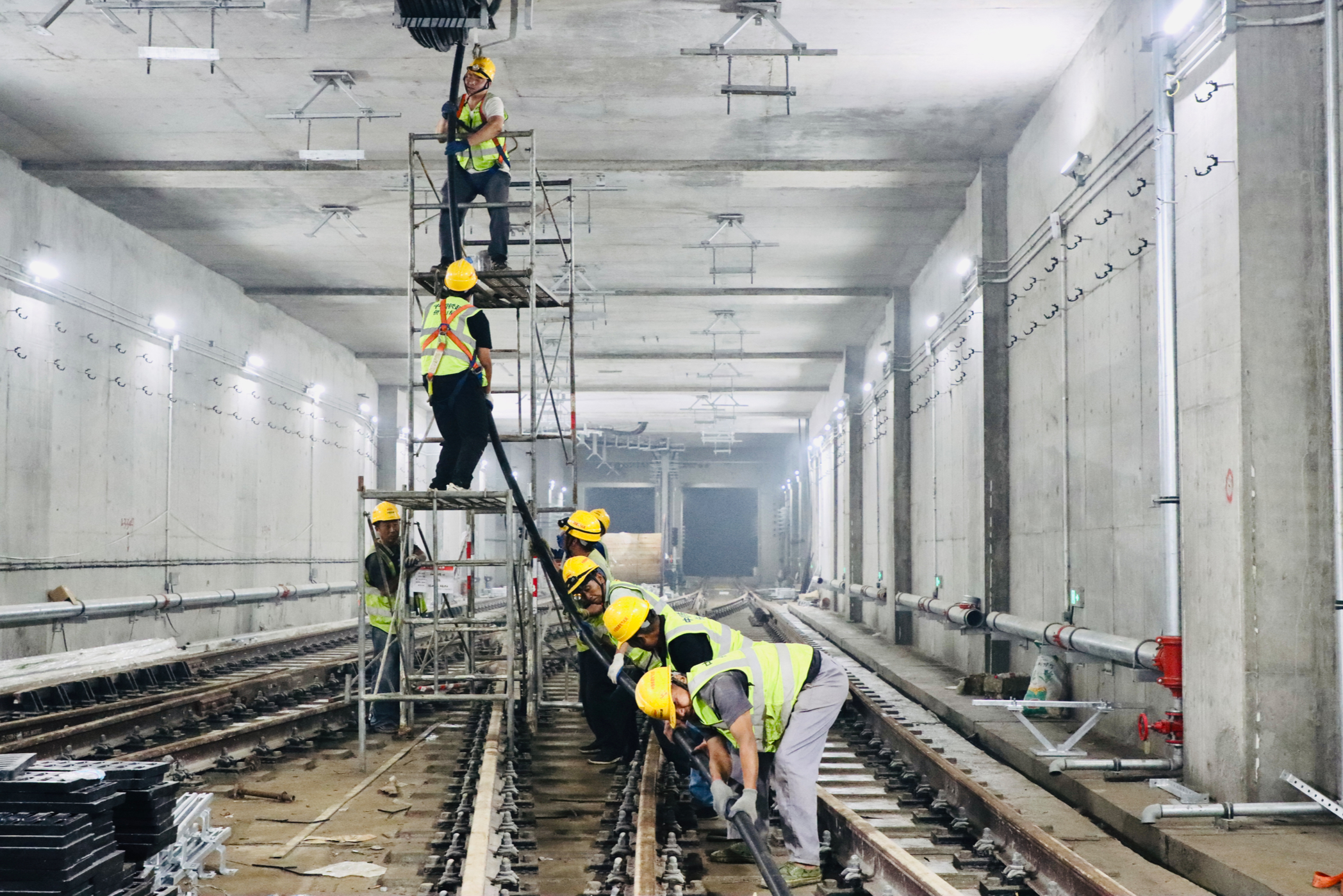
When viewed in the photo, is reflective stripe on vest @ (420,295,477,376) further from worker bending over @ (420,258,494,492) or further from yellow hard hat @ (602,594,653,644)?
yellow hard hat @ (602,594,653,644)

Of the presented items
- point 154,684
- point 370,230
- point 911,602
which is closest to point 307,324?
point 370,230

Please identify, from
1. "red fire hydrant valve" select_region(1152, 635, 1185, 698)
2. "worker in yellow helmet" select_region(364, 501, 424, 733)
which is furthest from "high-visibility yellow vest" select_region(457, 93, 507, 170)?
"red fire hydrant valve" select_region(1152, 635, 1185, 698)

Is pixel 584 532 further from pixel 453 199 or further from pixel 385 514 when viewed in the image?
pixel 453 199

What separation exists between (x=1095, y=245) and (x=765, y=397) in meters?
24.5

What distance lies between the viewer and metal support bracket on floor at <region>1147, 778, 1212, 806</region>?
637cm

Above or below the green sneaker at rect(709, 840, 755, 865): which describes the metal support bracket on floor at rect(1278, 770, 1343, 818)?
above

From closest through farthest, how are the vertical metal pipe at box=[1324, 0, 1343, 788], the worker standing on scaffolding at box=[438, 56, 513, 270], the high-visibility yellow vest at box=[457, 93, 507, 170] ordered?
the vertical metal pipe at box=[1324, 0, 1343, 788] < the worker standing on scaffolding at box=[438, 56, 513, 270] < the high-visibility yellow vest at box=[457, 93, 507, 170]

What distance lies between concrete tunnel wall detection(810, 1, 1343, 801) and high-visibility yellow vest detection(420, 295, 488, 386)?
476 cm

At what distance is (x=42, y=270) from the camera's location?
1357 centimetres

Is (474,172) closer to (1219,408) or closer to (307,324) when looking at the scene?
(1219,408)

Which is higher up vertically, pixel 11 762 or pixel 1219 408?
pixel 1219 408

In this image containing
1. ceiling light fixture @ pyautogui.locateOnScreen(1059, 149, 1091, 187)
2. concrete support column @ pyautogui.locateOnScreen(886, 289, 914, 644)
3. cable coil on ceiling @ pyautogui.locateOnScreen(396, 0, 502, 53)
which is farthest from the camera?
concrete support column @ pyautogui.locateOnScreen(886, 289, 914, 644)

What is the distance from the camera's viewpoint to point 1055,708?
10.5 m

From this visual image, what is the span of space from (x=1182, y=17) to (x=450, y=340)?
17.1 feet
